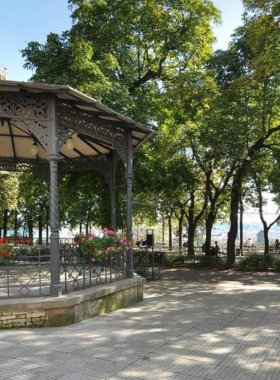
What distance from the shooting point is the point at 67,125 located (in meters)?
7.95

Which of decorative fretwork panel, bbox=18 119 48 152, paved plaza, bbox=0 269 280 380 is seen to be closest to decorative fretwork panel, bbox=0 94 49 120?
decorative fretwork panel, bbox=18 119 48 152

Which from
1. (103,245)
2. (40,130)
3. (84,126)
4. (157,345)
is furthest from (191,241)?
(157,345)

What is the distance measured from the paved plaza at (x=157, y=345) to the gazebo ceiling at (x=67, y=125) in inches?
145

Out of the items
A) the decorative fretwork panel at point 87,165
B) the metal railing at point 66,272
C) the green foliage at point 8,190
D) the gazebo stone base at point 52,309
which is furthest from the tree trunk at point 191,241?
the gazebo stone base at point 52,309

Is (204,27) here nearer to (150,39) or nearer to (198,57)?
(198,57)

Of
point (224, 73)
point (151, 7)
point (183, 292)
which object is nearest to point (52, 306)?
point (183, 292)

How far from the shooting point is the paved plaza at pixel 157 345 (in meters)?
4.88

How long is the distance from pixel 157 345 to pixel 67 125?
4618 mm

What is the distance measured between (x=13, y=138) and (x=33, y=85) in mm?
5600

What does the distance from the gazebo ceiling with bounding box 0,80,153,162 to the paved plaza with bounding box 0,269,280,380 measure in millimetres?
3674

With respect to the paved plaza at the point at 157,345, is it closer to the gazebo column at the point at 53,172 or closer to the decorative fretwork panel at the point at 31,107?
the gazebo column at the point at 53,172

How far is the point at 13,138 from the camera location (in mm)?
12250

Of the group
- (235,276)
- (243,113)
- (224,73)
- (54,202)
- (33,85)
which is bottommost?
(235,276)

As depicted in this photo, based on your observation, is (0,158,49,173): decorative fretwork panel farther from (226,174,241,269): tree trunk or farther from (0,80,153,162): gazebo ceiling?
(226,174,241,269): tree trunk
